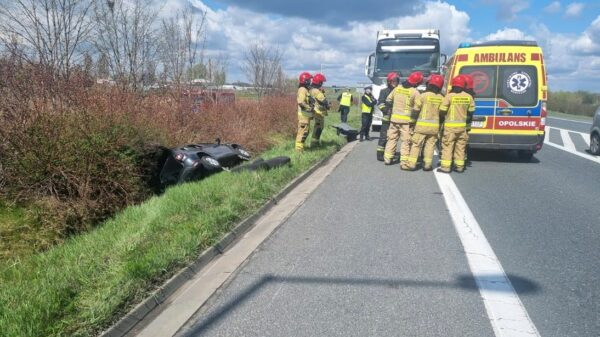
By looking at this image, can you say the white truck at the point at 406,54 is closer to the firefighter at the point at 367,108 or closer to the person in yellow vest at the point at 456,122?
the firefighter at the point at 367,108

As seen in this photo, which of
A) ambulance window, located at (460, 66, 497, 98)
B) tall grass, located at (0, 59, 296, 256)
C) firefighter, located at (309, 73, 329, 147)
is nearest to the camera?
tall grass, located at (0, 59, 296, 256)

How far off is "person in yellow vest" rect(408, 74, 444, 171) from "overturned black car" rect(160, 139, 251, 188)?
386 cm

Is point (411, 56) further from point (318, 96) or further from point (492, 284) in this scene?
point (492, 284)

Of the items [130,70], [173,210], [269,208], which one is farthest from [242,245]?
[130,70]

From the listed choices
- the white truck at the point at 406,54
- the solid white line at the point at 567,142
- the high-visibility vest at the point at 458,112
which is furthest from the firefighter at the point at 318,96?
the solid white line at the point at 567,142

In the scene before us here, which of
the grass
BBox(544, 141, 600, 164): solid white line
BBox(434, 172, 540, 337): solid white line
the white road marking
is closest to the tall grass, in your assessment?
the grass

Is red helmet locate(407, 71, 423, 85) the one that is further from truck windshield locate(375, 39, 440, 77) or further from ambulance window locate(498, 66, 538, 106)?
truck windshield locate(375, 39, 440, 77)

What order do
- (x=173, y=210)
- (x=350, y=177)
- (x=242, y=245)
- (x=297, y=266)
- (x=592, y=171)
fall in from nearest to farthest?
(x=297, y=266) → (x=242, y=245) → (x=173, y=210) → (x=350, y=177) → (x=592, y=171)

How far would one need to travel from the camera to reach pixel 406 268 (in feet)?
13.1

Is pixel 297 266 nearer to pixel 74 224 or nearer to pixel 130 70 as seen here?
pixel 74 224

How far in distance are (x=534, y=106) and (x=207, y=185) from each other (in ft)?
24.1

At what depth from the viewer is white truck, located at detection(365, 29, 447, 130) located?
16.1m

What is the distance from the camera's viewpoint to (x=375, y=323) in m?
3.08

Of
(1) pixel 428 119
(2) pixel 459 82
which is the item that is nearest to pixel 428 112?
(1) pixel 428 119
